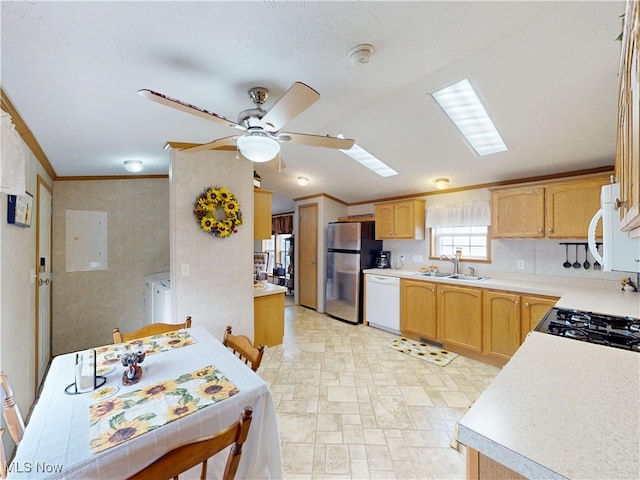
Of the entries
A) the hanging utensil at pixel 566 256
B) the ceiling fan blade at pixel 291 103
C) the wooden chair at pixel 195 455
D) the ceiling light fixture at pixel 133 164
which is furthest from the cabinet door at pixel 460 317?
the ceiling light fixture at pixel 133 164

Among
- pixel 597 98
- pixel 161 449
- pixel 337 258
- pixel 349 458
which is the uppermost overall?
pixel 597 98

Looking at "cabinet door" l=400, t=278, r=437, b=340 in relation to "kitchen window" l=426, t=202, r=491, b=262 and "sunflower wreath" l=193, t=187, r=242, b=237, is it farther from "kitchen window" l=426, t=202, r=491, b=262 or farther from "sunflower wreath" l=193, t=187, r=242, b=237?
"sunflower wreath" l=193, t=187, r=242, b=237

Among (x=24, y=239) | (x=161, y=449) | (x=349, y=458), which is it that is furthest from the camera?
(x=24, y=239)

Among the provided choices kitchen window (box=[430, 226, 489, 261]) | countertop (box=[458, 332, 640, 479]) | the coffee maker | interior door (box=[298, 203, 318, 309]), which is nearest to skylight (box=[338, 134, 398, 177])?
kitchen window (box=[430, 226, 489, 261])

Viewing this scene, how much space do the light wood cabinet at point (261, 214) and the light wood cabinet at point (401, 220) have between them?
190 centimetres

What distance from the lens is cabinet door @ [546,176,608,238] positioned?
2.56 meters

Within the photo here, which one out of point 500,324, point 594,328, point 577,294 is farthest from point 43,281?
point 577,294

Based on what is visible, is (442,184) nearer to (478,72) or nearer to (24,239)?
(478,72)

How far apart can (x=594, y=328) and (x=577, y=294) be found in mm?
1238

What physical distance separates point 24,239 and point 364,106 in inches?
111

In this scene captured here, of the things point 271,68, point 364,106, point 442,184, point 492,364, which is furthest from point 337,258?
point 271,68

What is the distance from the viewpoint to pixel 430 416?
7.02 ft

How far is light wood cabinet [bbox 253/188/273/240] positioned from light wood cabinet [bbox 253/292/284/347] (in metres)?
0.81

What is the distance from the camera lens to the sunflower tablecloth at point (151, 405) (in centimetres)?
92
